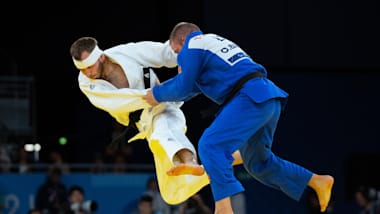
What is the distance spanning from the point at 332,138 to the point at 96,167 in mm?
3594

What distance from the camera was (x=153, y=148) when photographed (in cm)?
695

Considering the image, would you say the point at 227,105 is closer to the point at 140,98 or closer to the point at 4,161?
the point at 140,98

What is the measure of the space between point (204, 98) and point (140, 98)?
585 cm

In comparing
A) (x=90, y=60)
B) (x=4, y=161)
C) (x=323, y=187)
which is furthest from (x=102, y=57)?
(x=4, y=161)

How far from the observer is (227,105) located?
6418mm

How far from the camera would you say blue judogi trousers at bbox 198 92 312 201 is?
6223 mm

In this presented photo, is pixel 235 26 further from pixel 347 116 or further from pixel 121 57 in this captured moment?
pixel 121 57

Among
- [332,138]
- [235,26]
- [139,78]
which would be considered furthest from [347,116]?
[139,78]

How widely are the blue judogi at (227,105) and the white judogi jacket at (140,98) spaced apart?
35cm

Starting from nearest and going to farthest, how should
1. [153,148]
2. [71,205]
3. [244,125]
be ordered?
[244,125] < [153,148] < [71,205]

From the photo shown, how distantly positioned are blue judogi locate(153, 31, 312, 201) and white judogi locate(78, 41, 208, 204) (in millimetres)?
349

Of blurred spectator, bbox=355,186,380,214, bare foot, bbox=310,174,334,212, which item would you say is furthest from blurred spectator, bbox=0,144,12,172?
bare foot, bbox=310,174,334,212

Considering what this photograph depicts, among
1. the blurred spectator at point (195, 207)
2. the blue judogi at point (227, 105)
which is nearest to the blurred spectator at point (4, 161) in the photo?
the blurred spectator at point (195, 207)

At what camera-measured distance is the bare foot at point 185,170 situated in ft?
21.1
